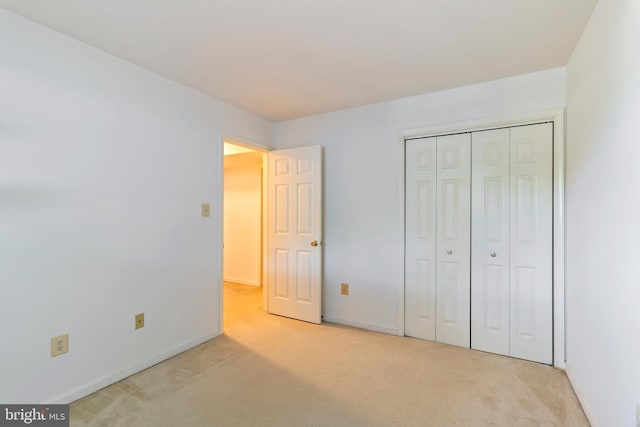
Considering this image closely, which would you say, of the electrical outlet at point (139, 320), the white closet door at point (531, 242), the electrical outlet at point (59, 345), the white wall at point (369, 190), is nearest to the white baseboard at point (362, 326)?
the white wall at point (369, 190)

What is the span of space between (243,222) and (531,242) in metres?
4.25

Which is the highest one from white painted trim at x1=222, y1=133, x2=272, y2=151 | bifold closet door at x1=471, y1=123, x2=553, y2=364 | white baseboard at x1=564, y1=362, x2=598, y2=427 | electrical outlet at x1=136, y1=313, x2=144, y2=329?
white painted trim at x1=222, y1=133, x2=272, y2=151

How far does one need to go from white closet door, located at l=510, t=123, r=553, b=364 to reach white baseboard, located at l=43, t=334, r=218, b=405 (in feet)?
9.23

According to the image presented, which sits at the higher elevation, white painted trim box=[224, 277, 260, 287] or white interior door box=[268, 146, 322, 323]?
white interior door box=[268, 146, 322, 323]

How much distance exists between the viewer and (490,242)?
265 centimetres

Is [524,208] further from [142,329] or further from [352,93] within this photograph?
[142,329]

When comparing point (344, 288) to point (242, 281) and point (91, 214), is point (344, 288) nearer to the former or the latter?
point (91, 214)

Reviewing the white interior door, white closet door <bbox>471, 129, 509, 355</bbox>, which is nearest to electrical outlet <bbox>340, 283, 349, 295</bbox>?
the white interior door

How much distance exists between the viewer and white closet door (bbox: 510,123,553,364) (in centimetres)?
243

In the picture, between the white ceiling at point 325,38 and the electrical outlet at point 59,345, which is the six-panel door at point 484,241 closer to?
the white ceiling at point 325,38

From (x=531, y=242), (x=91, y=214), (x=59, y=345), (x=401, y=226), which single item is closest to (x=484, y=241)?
(x=531, y=242)

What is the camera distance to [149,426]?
5.66 ft

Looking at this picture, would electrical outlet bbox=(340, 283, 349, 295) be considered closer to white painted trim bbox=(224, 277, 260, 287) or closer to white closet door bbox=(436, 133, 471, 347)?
white closet door bbox=(436, 133, 471, 347)

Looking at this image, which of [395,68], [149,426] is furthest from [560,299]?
[149,426]
